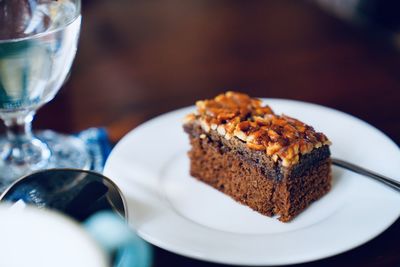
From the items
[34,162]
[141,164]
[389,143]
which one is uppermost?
[389,143]

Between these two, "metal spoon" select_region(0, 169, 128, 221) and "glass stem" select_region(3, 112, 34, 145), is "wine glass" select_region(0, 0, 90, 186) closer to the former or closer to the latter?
"glass stem" select_region(3, 112, 34, 145)

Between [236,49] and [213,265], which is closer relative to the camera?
[213,265]

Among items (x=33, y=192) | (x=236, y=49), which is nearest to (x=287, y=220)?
(x=33, y=192)

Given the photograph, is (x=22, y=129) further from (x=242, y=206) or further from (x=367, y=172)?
(x=367, y=172)

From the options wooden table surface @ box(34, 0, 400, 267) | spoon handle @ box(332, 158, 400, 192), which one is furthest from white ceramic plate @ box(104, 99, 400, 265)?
wooden table surface @ box(34, 0, 400, 267)

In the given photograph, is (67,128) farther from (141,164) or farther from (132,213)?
(132,213)
